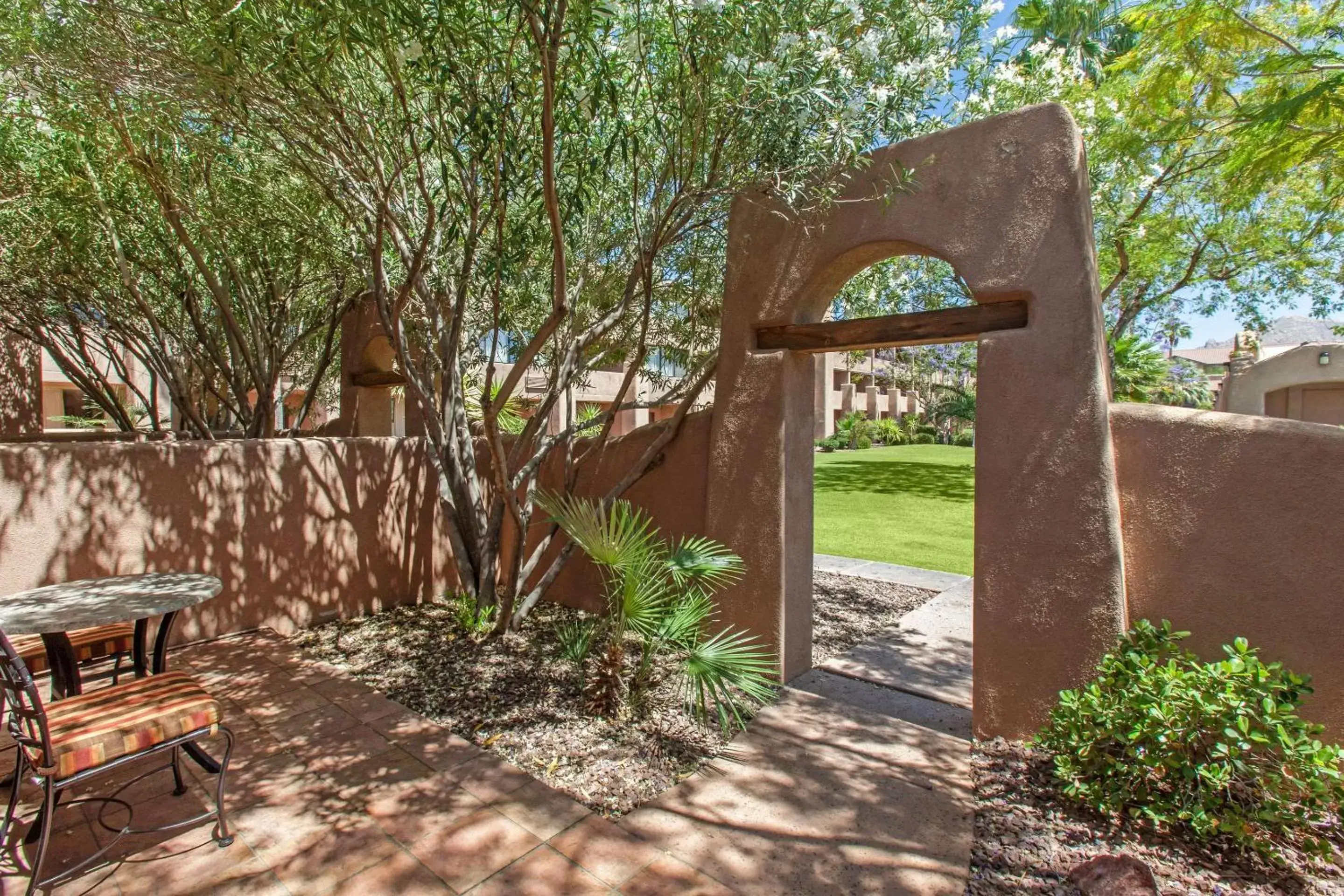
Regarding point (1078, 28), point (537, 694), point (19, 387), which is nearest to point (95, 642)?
point (537, 694)

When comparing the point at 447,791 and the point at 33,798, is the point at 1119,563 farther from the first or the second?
the point at 33,798

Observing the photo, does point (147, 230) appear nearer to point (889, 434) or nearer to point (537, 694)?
point (537, 694)

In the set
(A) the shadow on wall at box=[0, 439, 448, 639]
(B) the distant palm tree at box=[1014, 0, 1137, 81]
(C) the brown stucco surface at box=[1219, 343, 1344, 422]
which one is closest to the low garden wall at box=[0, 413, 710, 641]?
(A) the shadow on wall at box=[0, 439, 448, 639]

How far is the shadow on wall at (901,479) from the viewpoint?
1591 centimetres

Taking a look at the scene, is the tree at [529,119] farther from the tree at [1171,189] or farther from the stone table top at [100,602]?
the tree at [1171,189]

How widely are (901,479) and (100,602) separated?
16.9 meters

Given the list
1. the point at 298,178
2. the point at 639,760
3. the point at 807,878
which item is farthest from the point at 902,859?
the point at 298,178

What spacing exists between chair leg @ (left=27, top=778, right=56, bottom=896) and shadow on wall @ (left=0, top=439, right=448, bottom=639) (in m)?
3.19

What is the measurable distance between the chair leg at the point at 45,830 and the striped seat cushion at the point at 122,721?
0.25 feet

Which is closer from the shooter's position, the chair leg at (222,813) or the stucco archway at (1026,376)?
the chair leg at (222,813)

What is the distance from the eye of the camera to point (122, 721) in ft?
9.34

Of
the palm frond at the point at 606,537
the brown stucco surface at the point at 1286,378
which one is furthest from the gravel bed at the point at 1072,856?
the brown stucco surface at the point at 1286,378

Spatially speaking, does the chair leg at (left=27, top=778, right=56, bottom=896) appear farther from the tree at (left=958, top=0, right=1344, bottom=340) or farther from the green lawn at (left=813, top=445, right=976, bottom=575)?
the tree at (left=958, top=0, right=1344, bottom=340)

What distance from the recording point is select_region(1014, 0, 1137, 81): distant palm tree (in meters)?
12.0
